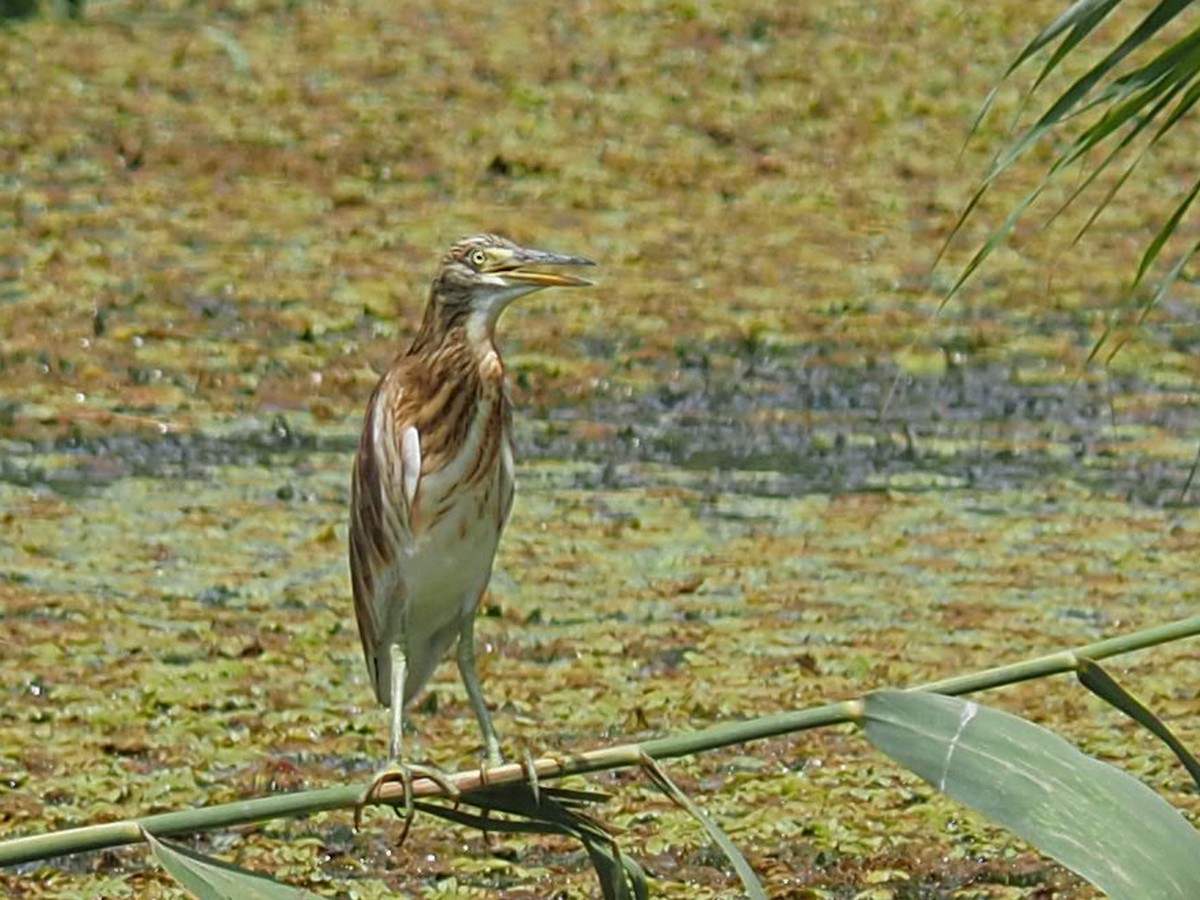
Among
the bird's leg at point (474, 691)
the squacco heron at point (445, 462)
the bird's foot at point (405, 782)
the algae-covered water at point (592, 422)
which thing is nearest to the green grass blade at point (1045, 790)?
the bird's foot at point (405, 782)

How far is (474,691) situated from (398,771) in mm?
593

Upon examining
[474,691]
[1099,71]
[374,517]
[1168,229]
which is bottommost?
[474,691]

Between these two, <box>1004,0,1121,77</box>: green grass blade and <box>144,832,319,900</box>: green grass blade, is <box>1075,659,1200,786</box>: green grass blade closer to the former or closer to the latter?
<box>1004,0,1121,77</box>: green grass blade

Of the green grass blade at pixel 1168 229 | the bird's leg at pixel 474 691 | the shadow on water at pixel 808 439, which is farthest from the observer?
the shadow on water at pixel 808 439

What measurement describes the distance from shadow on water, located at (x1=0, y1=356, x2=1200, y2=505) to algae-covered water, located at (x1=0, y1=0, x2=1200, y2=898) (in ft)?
0.04

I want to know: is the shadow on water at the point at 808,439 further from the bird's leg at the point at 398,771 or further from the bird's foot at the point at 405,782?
the bird's foot at the point at 405,782

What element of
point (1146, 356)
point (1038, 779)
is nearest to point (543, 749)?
point (1038, 779)

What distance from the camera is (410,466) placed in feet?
9.53

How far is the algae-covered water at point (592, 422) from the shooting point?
3818 mm

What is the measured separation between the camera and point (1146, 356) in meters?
5.87

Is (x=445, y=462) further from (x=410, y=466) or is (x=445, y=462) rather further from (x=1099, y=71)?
(x=1099, y=71)

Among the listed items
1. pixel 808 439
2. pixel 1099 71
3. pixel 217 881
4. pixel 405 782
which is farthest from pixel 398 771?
pixel 808 439

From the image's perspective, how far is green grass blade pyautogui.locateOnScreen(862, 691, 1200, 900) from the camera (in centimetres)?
185

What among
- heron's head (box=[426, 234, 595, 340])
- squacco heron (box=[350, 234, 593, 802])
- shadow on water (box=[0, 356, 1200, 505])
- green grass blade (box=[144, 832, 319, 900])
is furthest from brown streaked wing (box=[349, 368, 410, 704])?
shadow on water (box=[0, 356, 1200, 505])
